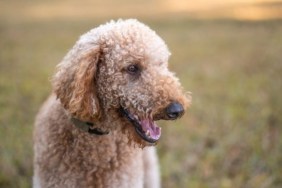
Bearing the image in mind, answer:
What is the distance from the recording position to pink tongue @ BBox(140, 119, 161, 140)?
128 inches

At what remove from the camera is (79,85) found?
3193mm

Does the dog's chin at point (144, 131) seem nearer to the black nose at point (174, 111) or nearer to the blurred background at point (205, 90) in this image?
the black nose at point (174, 111)

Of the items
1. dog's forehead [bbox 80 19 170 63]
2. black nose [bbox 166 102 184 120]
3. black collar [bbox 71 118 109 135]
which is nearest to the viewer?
black nose [bbox 166 102 184 120]

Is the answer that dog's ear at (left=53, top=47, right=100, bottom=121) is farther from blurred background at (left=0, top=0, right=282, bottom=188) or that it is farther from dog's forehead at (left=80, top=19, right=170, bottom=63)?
blurred background at (left=0, top=0, right=282, bottom=188)

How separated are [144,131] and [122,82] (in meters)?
0.33

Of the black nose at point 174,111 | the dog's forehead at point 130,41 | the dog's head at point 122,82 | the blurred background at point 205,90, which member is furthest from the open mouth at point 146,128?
the blurred background at point 205,90

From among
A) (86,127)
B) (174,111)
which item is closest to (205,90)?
(86,127)

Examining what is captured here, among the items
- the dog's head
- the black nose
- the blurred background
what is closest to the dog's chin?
the dog's head

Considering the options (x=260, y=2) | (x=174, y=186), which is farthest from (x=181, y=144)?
(x=260, y=2)

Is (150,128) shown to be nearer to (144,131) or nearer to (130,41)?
(144,131)

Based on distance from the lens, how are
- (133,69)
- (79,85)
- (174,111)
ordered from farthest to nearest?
(133,69) < (79,85) < (174,111)

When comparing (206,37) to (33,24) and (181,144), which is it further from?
(181,144)

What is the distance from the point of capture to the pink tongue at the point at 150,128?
10.7ft

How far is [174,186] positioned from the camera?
488 cm
